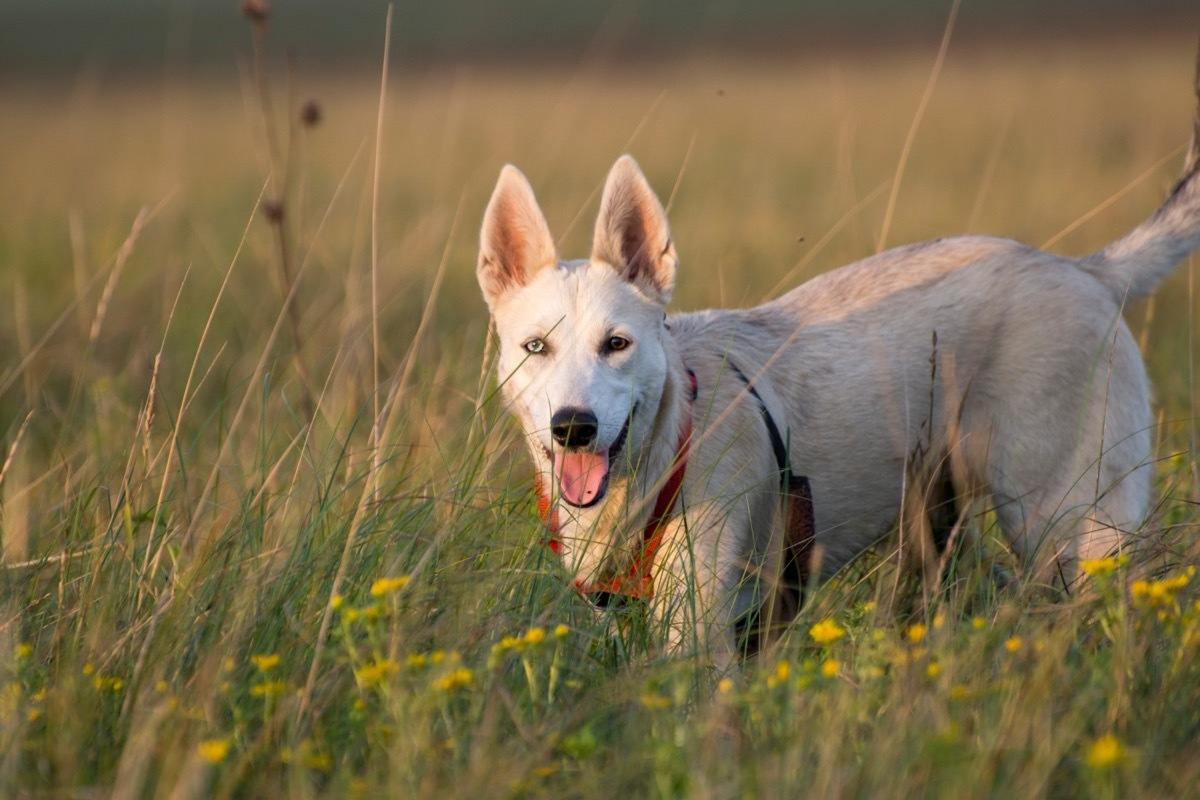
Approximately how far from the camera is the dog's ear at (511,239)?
3.61 m

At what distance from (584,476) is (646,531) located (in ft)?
0.99

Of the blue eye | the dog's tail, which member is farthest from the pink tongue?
the dog's tail

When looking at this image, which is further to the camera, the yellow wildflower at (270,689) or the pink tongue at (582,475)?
the pink tongue at (582,475)

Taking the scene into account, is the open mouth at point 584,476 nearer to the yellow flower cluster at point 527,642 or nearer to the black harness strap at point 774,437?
the black harness strap at point 774,437

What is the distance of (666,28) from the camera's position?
128 feet

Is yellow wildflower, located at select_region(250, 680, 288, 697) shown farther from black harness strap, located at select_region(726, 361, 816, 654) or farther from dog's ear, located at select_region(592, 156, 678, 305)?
dog's ear, located at select_region(592, 156, 678, 305)

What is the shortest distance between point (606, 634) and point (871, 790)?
38.7 inches

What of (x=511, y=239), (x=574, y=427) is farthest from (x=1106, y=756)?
(x=511, y=239)

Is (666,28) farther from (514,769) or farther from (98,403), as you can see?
(514,769)

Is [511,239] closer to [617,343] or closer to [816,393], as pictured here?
[617,343]

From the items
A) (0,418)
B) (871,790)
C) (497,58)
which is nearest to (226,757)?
(871,790)

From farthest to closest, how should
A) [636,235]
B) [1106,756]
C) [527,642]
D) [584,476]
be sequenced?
[636,235] → [584,476] → [527,642] → [1106,756]

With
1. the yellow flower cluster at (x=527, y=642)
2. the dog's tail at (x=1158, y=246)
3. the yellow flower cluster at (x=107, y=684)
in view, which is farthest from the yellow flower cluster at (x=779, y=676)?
the dog's tail at (x=1158, y=246)

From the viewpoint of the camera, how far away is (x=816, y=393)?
12.5 ft
